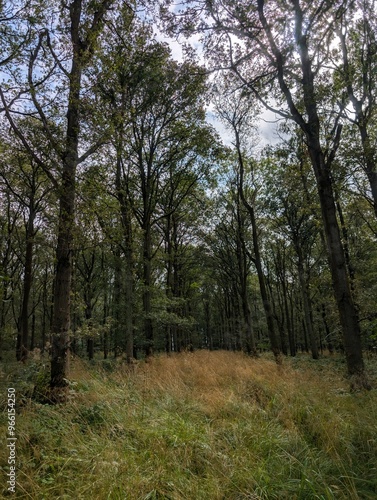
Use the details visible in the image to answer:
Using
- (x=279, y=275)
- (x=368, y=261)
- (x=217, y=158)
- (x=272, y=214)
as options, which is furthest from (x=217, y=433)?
(x=279, y=275)

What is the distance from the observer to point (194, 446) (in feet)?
11.2

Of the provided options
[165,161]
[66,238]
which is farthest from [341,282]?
[165,161]

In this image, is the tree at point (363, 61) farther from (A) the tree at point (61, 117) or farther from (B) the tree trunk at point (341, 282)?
(A) the tree at point (61, 117)

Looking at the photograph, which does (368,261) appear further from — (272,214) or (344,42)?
(344,42)

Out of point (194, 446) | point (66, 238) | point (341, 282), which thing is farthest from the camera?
point (341, 282)

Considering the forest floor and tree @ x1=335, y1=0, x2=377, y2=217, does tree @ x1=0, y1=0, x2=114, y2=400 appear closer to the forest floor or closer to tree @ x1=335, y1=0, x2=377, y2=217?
the forest floor

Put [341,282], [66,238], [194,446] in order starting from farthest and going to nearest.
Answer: [341,282] → [66,238] → [194,446]

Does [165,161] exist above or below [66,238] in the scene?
above

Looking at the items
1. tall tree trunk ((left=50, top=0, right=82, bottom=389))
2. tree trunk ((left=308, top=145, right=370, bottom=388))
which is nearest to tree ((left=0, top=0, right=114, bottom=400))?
tall tree trunk ((left=50, top=0, right=82, bottom=389))

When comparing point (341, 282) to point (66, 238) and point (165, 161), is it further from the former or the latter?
point (165, 161)

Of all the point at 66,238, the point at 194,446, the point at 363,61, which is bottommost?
the point at 194,446

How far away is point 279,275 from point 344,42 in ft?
62.2

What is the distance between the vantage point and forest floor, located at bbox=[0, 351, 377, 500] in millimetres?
2684

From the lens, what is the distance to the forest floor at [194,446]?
268 cm
